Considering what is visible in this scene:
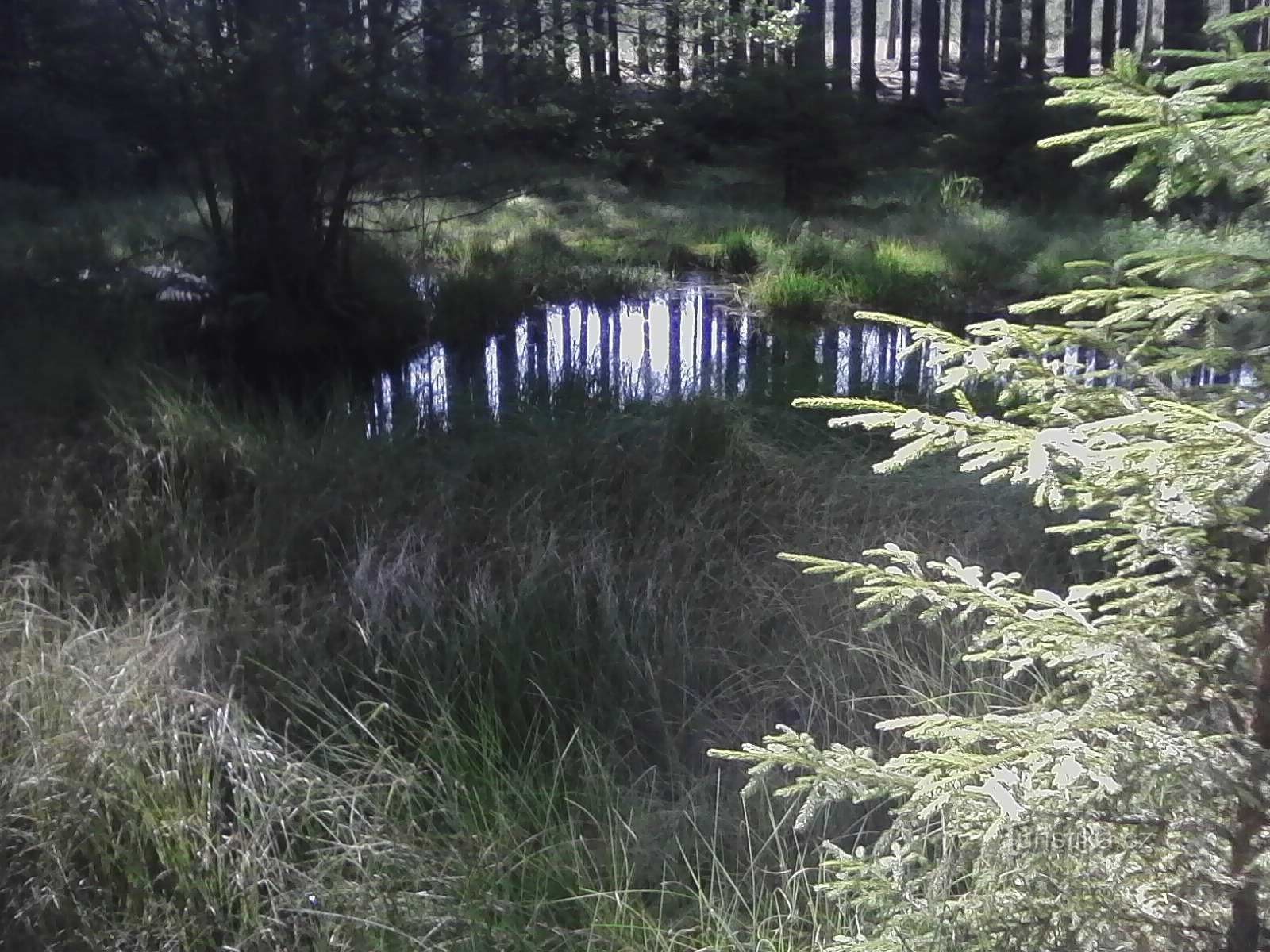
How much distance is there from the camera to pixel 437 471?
16.2ft

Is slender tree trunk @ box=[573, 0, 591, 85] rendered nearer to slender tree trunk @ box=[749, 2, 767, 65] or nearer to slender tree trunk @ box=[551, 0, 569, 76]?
slender tree trunk @ box=[551, 0, 569, 76]

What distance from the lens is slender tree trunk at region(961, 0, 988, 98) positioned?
22.8 metres

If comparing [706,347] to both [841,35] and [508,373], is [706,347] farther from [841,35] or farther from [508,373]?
[841,35]

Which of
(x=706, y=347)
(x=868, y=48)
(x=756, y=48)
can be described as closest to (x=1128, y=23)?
(x=868, y=48)

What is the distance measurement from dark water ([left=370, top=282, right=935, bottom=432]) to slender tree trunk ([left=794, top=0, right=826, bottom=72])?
623 centimetres

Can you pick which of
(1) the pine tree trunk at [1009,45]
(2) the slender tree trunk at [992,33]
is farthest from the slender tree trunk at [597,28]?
(2) the slender tree trunk at [992,33]

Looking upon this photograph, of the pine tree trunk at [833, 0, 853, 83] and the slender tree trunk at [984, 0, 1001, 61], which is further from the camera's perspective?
the slender tree trunk at [984, 0, 1001, 61]

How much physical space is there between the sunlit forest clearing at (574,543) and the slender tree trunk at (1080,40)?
37.8 feet

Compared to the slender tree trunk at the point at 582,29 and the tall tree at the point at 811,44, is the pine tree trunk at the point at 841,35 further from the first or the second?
the slender tree trunk at the point at 582,29

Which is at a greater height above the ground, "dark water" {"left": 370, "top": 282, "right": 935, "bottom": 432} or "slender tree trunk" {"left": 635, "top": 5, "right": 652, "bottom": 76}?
"slender tree trunk" {"left": 635, "top": 5, "right": 652, "bottom": 76}

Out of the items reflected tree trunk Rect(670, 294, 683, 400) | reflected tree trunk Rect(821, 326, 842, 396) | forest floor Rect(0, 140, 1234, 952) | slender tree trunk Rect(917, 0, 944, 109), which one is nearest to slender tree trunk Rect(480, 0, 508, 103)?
reflected tree trunk Rect(670, 294, 683, 400)

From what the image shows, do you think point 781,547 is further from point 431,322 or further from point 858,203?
point 858,203

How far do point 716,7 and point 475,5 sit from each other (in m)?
1.48

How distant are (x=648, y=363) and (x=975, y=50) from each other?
18.6 metres
